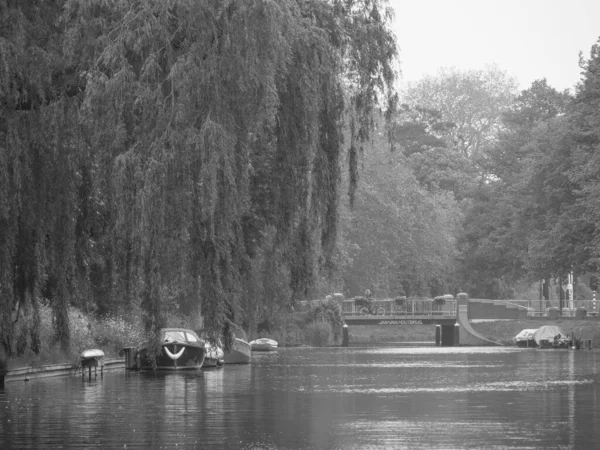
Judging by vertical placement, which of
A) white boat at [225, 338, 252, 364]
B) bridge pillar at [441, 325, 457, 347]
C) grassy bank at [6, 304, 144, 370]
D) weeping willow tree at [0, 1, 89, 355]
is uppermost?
weeping willow tree at [0, 1, 89, 355]

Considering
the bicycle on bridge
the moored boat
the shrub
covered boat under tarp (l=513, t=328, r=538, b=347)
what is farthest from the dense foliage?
the bicycle on bridge

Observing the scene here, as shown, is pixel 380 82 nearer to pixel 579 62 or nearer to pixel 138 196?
pixel 138 196

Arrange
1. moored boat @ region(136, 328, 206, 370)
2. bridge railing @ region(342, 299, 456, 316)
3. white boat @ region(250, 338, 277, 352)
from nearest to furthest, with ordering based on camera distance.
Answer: moored boat @ region(136, 328, 206, 370) → white boat @ region(250, 338, 277, 352) → bridge railing @ region(342, 299, 456, 316)

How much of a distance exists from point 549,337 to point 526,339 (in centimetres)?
418

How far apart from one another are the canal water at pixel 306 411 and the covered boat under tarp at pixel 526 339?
49034 millimetres

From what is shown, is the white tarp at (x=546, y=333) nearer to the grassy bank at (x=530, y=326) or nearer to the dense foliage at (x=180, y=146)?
the grassy bank at (x=530, y=326)

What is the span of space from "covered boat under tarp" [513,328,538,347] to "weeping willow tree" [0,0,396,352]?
7410 cm

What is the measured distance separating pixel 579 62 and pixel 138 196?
68772 millimetres

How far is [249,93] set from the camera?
2073cm

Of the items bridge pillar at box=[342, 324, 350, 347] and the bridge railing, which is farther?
the bridge railing

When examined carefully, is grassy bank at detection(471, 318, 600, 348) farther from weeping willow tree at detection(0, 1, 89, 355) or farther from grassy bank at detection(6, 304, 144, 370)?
weeping willow tree at detection(0, 1, 89, 355)

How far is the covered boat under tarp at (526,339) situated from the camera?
96.0 m

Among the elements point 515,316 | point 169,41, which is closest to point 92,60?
point 169,41

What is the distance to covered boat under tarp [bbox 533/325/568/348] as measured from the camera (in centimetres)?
9102
